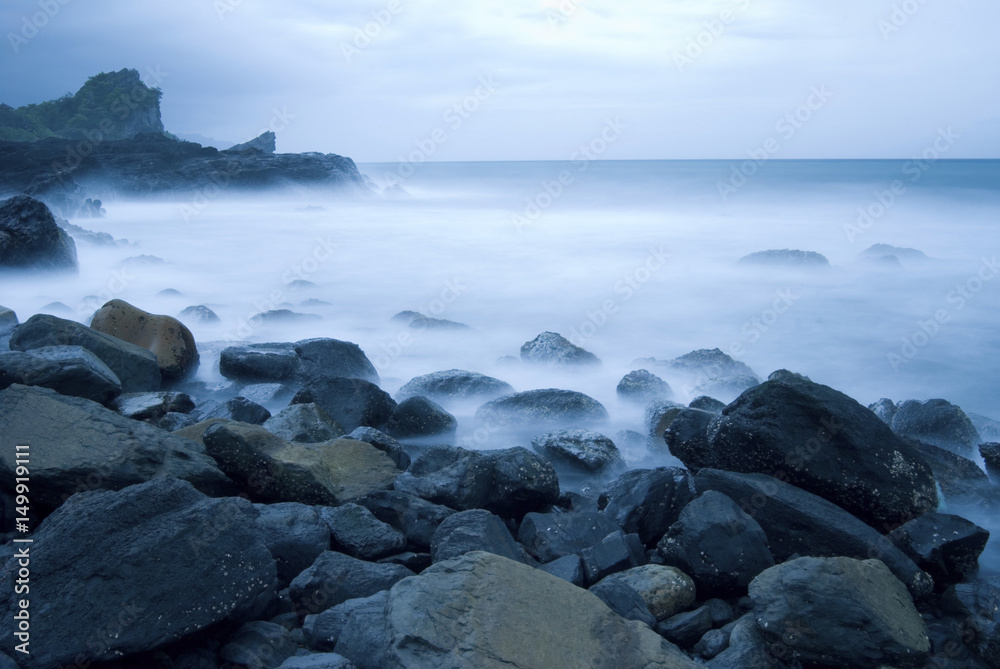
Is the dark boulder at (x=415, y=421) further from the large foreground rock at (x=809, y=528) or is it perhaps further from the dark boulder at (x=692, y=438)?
the large foreground rock at (x=809, y=528)

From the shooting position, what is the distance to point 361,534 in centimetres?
363

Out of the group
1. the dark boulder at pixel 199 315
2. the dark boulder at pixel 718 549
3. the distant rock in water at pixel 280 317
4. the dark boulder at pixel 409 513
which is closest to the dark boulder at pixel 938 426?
the dark boulder at pixel 718 549

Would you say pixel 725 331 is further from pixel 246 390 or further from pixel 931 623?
pixel 931 623

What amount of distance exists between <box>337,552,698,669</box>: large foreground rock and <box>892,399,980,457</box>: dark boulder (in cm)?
447

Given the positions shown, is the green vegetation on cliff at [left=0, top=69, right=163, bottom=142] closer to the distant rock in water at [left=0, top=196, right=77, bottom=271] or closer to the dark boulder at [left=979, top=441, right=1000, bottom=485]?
the distant rock in water at [left=0, top=196, right=77, bottom=271]

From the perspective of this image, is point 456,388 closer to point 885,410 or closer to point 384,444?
point 384,444

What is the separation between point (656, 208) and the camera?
113ft

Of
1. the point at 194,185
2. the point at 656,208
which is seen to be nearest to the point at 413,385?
the point at 194,185

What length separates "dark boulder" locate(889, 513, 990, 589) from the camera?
12.3ft

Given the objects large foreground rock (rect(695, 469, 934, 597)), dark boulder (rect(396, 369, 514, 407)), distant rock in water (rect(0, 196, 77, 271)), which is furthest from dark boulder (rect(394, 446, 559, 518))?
distant rock in water (rect(0, 196, 77, 271))

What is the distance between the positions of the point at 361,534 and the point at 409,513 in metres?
0.36

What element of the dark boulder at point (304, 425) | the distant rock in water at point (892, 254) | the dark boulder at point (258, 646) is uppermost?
the distant rock in water at point (892, 254)

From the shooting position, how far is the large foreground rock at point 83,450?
356 cm

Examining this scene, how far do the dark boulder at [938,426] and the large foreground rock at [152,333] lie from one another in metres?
6.65
